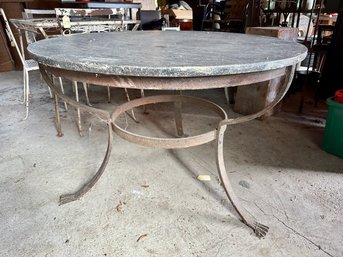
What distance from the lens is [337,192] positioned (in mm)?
1556

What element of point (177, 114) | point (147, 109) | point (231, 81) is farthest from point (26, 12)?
point (231, 81)

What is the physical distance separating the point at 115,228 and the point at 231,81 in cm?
93

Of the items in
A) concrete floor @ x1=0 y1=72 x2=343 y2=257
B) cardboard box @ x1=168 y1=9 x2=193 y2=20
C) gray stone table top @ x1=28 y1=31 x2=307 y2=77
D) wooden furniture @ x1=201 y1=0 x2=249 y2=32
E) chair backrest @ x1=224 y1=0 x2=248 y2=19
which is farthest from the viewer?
cardboard box @ x1=168 y1=9 x2=193 y2=20

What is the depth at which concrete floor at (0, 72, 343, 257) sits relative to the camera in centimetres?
123

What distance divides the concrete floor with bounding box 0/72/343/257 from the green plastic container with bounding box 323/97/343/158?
0.07 metres

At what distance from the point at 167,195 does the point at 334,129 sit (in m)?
1.32

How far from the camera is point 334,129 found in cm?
187

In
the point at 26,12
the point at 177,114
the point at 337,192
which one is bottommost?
the point at 337,192

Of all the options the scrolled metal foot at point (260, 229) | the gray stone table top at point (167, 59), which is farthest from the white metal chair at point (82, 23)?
the scrolled metal foot at point (260, 229)

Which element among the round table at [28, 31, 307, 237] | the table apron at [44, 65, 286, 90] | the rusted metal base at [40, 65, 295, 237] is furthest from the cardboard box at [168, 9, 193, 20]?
the table apron at [44, 65, 286, 90]

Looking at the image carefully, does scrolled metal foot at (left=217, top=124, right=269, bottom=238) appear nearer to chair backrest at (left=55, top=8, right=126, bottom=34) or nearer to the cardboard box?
chair backrest at (left=55, top=8, right=126, bottom=34)

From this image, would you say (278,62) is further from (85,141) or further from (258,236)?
(85,141)

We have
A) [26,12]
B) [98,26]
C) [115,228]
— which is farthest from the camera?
[26,12]

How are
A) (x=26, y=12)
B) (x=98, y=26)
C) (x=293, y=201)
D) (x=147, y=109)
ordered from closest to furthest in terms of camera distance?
(x=293, y=201) < (x=98, y=26) < (x=147, y=109) < (x=26, y=12)
